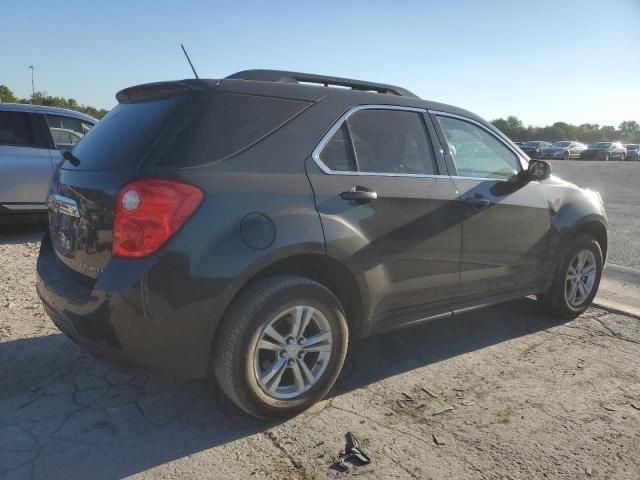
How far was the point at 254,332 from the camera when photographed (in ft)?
8.71

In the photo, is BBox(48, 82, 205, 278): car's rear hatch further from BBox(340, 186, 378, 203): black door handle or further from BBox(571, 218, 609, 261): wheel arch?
BBox(571, 218, 609, 261): wheel arch

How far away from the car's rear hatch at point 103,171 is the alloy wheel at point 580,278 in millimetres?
3402

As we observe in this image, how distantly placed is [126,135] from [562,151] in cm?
4960

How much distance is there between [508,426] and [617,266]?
4.54 m

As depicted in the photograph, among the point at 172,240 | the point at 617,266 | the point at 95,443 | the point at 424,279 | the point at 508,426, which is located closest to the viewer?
the point at 172,240

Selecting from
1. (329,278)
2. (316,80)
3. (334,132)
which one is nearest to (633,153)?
(316,80)

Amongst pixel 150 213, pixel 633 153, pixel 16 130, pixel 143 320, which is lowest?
pixel 143 320

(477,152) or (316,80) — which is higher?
(316,80)

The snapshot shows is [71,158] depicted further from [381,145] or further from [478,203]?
[478,203]

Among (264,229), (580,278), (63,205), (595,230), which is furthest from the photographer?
(595,230)

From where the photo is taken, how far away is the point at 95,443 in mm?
2658

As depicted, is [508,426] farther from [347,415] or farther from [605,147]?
[605,147]

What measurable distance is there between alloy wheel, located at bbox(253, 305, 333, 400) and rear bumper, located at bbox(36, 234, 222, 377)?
0.32m

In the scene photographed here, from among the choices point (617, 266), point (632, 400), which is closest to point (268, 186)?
point (632, 400)
